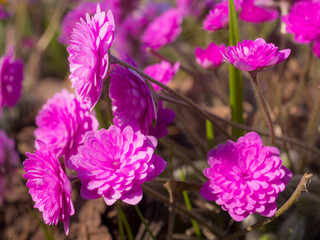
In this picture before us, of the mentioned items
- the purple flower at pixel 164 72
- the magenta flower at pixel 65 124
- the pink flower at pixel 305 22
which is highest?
the pink flower at pixel 305 22

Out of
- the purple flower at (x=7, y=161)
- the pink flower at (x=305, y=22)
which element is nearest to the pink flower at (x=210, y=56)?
→ the pink flower at (x=305, y=22)

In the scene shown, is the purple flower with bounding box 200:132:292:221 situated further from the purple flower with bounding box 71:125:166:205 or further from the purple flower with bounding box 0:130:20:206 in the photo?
the purple flower with bounding box 0:130:20:206

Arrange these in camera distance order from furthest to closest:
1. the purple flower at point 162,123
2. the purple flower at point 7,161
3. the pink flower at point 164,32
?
the purple flower at point 7,161 → the pink flower at point 164,32 → the purple flower at point 162,123

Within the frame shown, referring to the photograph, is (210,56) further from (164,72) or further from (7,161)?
(7,161)

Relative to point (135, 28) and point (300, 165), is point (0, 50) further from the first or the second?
point (300, 165)

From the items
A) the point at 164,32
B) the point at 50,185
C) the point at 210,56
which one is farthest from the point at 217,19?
the point at 50,185

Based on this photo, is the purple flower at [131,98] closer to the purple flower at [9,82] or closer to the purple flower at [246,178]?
the purple flower at [246,178]
